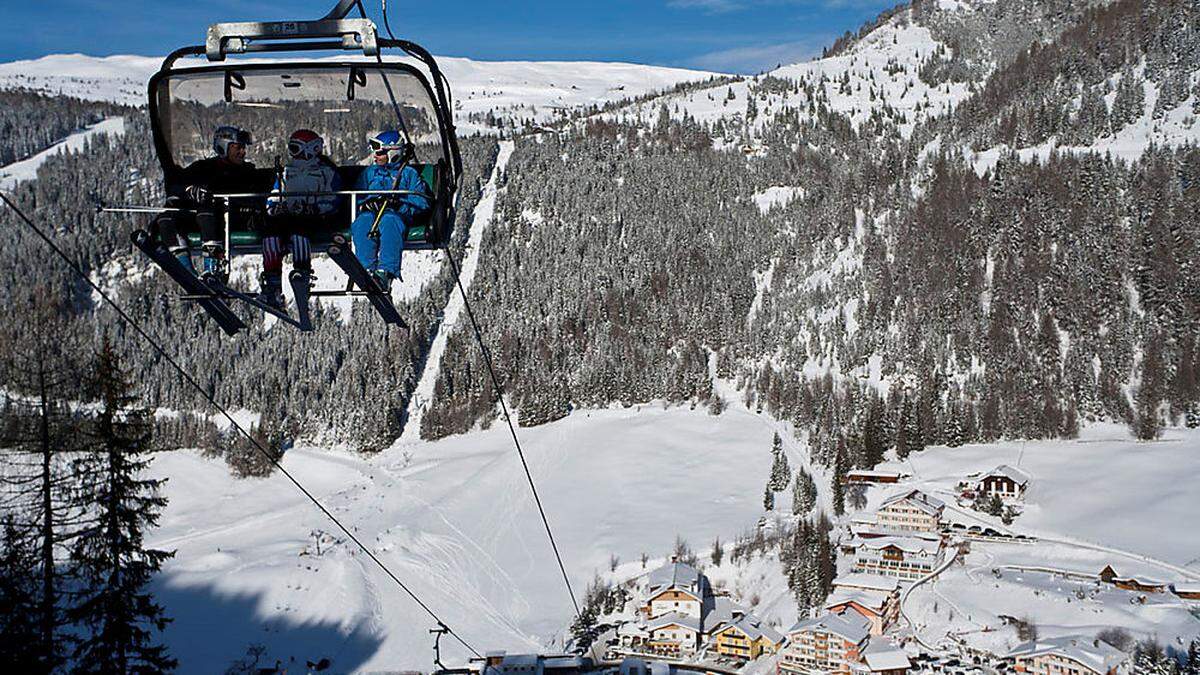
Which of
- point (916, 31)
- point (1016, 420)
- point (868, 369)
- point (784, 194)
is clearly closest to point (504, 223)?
point (784, 194)

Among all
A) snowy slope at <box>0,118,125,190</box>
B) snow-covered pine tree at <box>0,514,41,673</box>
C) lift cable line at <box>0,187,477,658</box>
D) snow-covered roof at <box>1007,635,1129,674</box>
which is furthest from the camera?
snowy slope at <box>0,118,125,190</box>

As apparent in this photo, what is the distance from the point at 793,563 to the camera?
3959cm

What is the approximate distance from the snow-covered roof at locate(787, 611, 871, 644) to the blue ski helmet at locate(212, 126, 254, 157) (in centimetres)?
2868

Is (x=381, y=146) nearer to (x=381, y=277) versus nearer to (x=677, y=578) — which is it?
(x=381, y=277)

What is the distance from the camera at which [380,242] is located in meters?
7.38

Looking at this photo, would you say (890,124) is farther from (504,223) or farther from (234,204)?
(234,204)

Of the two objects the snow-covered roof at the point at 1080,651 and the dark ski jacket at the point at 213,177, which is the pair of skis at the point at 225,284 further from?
the snow-covered roof at the point at 1080,651

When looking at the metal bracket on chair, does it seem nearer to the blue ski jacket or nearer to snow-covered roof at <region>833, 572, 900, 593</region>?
the blue ski jacket

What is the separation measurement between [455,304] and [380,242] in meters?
91.6

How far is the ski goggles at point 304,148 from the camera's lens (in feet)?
24.3

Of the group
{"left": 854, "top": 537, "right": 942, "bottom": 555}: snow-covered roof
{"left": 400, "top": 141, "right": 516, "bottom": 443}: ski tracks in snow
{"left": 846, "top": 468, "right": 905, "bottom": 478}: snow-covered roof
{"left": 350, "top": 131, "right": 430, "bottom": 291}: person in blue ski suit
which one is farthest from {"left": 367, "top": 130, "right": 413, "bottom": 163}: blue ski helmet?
{"left": 400, "top": 141, "right": 516, "bottom": 443}: ski tracks in snow

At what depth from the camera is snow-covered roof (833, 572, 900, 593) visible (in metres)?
36.1

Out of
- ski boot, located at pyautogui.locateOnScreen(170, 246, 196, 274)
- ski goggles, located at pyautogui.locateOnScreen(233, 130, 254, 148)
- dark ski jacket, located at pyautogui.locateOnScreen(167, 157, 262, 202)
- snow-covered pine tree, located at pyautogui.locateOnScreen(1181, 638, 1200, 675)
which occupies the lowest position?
snow-covered pine tree, located at pyautogui.locateOnScreen(1181, 638, 1200, 675)

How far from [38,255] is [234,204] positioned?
126m
